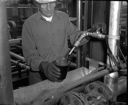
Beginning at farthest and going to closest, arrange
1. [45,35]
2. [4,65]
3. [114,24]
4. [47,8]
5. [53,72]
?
[45,35] < [47,8] < [53,72] < [114,24] < [4,65]

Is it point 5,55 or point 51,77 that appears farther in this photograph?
point 51,77

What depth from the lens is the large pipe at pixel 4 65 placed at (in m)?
0.50

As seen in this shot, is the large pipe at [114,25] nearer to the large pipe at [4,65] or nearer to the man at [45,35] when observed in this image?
the large pipe at [4,65]

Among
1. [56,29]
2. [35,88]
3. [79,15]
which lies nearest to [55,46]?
[56,29]

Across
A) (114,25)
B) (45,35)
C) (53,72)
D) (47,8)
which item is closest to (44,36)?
(45,35)

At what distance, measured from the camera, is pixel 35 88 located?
2.92 feet

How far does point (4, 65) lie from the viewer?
529mm

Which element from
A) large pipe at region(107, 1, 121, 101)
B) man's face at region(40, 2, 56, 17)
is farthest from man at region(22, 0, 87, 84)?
large pipe at region(107, 1, 121, 101)

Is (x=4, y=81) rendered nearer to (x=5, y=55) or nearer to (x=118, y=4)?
(x=5, y=55)

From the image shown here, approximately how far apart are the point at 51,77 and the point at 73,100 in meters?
0.27

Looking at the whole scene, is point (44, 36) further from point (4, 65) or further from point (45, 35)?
point (4, 65)

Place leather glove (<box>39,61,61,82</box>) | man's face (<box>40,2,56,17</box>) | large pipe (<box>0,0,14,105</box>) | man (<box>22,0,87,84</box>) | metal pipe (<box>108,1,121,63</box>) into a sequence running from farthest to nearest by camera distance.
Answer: man (<box>22,0,87,84</box>) < man's face (<box>40,2,56,17</box>) < leather glove (<box>39,61,61,82</box>) < metal pipe (<box>108,1,121,63</box>) < large pipe (<box>0,0,14,105</box>)

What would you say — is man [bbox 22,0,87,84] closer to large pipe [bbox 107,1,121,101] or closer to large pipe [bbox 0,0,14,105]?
large pipe [bbox 107,1,121,101]

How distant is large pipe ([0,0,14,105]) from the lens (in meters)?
Result: 0.50
